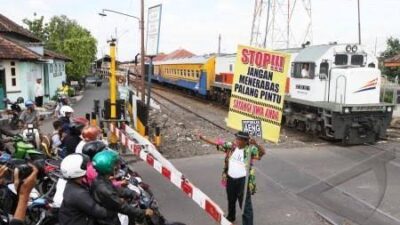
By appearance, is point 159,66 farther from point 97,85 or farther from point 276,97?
point 276,97

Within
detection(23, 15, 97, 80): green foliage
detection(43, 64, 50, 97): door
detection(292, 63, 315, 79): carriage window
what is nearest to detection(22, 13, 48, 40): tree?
detection(23, 15, 97, 80): green foliage

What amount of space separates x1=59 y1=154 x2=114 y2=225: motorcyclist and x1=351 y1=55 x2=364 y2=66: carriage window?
13.9 meters

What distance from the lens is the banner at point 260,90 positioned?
710 cm

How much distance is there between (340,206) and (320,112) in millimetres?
8055

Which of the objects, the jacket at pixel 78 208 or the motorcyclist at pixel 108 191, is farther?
the motorcyclist at pixel 108 191

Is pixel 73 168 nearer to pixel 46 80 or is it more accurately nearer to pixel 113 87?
pixel 113 87

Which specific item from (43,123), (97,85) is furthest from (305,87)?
(97,85)

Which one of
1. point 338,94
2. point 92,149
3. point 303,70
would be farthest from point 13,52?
point 92,149

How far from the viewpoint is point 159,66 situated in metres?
51.0

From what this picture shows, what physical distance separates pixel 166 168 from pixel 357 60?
35.6 feet

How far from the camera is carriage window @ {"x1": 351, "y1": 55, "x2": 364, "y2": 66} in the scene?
677 inches

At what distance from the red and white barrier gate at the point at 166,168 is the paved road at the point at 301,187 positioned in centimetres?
61

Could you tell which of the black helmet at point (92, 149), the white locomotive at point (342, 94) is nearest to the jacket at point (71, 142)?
the black helmet at point (92, 149)

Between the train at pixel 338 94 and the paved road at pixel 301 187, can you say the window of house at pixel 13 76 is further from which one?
the paved road at pixel 301 187
